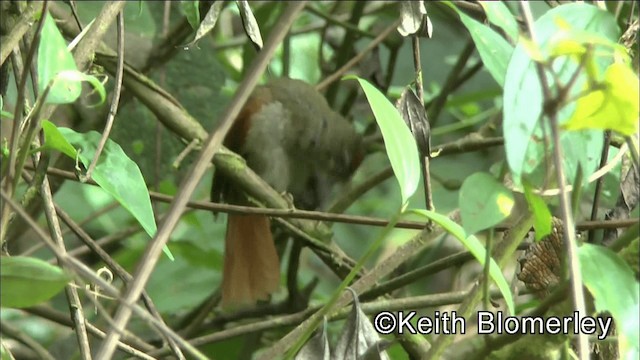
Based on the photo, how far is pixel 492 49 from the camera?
0.82m

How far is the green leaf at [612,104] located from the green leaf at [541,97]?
0.01 m

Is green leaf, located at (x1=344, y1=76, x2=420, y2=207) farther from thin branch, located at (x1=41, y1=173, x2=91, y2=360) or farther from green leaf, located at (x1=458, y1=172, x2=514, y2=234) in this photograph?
thin branch, located at (x1=41, y1=173, x2=91, y2=360)

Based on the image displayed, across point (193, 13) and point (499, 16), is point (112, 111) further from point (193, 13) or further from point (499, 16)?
point (499, 16)

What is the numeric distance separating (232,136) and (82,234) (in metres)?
1.66

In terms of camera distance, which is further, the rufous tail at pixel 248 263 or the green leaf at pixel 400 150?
the rufous tail at pixel 248 263

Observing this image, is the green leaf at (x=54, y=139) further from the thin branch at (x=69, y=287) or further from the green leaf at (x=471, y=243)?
the green leaf at (x=471, y=243)

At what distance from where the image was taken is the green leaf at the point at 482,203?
73 cm

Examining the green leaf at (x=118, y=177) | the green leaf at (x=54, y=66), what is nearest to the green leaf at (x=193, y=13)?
the green leaf at (x=118, y=177)

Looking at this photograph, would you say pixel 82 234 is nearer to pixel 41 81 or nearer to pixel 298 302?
pixel 41 81

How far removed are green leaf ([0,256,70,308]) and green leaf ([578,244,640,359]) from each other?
369 mm

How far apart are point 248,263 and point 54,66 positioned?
1.69 metres

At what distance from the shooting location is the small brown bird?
2438 millimetres

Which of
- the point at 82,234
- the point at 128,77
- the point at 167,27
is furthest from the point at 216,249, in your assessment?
the point at 82,234

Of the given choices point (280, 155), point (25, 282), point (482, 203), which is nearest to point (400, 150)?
point (482, 203)
